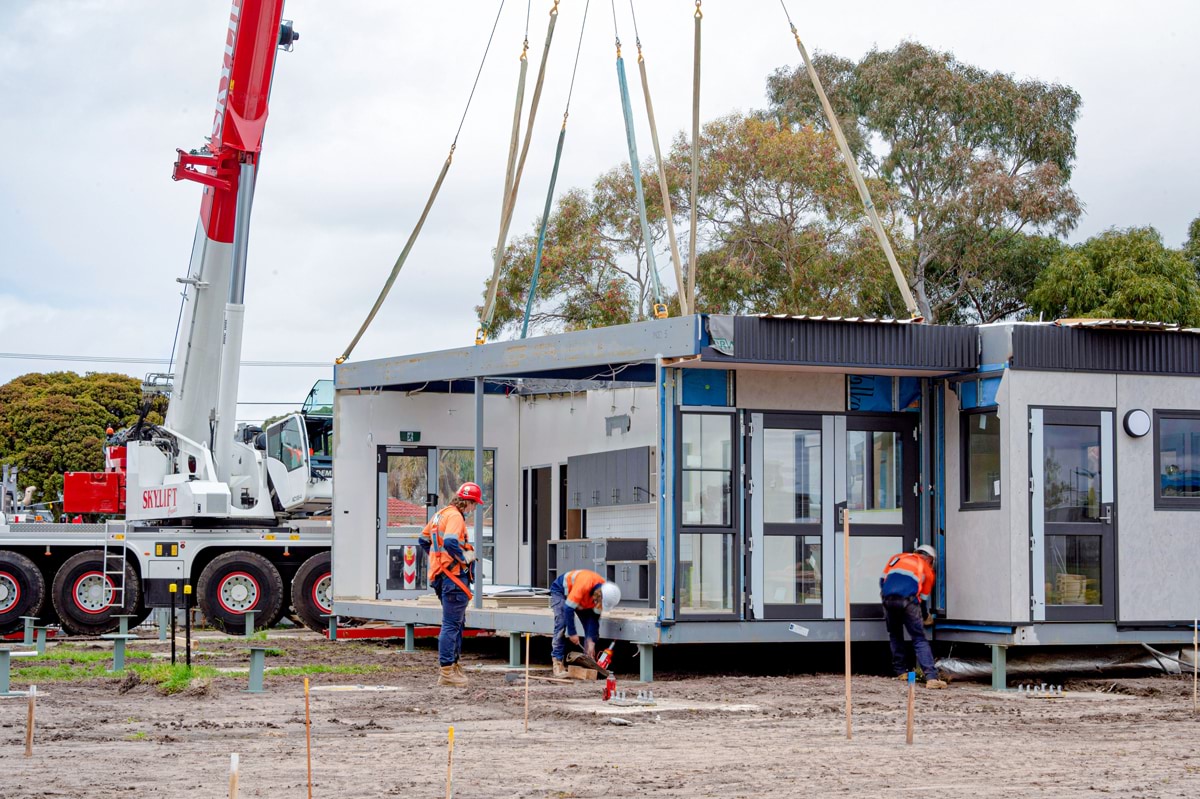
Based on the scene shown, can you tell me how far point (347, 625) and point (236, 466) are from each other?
9.51 feet

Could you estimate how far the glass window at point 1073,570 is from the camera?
1441cm

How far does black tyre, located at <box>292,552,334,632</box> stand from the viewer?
22156mm

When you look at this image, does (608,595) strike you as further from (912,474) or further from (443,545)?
(912,474)

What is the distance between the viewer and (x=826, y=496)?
14.9 meters

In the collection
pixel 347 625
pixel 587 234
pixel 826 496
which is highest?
pixel 587 234

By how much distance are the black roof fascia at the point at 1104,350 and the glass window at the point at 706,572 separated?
3.11 m

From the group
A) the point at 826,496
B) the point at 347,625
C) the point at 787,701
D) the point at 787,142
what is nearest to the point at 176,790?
the point at 787,701

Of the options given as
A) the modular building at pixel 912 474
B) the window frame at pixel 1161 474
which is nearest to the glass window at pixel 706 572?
the modular building at pixel 912 474

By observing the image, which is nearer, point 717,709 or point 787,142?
point 717,709

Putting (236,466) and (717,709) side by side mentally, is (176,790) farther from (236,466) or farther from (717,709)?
(236,466)

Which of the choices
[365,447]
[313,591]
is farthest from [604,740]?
[313,591]

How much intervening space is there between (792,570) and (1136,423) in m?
3.41

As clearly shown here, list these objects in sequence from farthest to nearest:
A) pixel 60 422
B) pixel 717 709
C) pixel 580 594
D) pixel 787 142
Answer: pixel 60 422
pixel 787 142
pixel 580 594
pixel 717 709

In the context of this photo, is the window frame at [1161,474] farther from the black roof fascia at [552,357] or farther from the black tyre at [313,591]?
the black tyre at [313,591]
